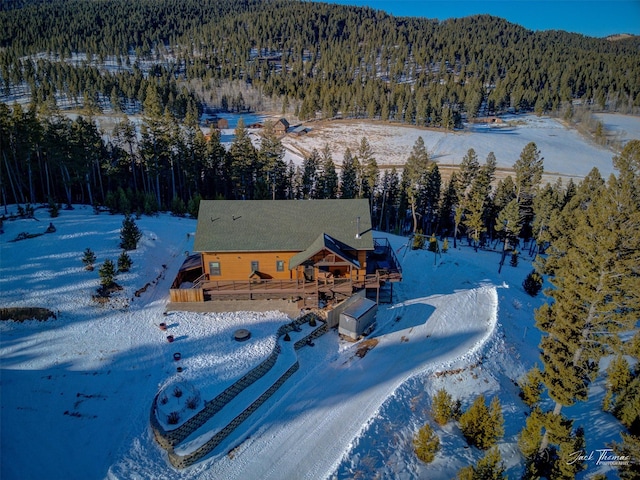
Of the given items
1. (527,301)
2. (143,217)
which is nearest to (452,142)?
(527,301)

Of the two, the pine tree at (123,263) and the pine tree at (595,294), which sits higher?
the pine tree at (595,294)

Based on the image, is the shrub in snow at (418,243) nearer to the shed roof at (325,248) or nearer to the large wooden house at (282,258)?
the large wooden house at (282,258)

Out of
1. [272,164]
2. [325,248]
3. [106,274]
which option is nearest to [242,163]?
[272,164]

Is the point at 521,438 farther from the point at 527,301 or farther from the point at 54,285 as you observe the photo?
the point at 54,285

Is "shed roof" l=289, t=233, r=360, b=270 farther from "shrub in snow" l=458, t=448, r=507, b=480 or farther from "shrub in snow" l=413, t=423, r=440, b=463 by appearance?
"shrub in snow" l=458, t=448, r=507, b=480

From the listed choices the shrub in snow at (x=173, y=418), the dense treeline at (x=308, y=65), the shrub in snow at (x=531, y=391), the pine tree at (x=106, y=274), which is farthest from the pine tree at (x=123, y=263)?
the dense treeline at (x=308, y=65)

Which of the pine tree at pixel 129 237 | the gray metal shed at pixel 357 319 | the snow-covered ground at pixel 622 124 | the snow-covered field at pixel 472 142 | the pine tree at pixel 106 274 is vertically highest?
the snow-covered ground at pixel 622 124
